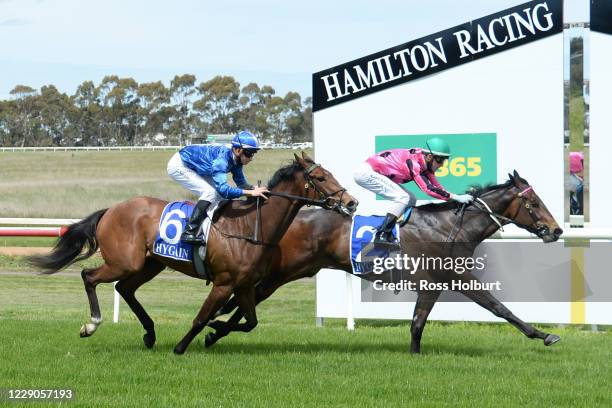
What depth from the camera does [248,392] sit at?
557 centimetres

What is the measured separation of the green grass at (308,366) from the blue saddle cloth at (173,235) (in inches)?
28.5

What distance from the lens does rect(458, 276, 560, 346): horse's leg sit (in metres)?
7.18

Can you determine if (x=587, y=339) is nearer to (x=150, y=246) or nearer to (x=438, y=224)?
(x=438, y=224)

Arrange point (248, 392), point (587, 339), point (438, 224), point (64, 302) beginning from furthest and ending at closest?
point (64, 302) → point (587, 339) → point (438, 224) → point (248, 392)

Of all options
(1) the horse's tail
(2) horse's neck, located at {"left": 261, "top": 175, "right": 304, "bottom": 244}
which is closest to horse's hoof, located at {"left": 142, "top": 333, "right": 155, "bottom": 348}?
(1) the horse's tail

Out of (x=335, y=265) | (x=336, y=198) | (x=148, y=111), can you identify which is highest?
(x=148, y=111)

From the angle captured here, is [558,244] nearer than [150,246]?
No

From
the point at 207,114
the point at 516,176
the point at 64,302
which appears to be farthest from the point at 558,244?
the point at 207,114

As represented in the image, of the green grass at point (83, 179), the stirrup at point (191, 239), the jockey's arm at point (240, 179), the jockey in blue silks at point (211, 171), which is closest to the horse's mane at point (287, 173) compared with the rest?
the jockey in blue silks at point (211, 171)

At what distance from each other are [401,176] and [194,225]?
183cm

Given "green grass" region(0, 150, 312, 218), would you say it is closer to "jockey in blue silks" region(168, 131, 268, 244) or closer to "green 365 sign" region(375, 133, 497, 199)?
"green 365 sign" region(375, 133, 497, 199)

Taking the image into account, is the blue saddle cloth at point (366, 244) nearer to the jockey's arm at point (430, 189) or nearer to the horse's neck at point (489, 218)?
the jockey's arm at point (430, 189)

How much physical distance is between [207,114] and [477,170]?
5811 cm

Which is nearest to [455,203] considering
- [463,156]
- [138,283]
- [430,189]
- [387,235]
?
[430,189]
